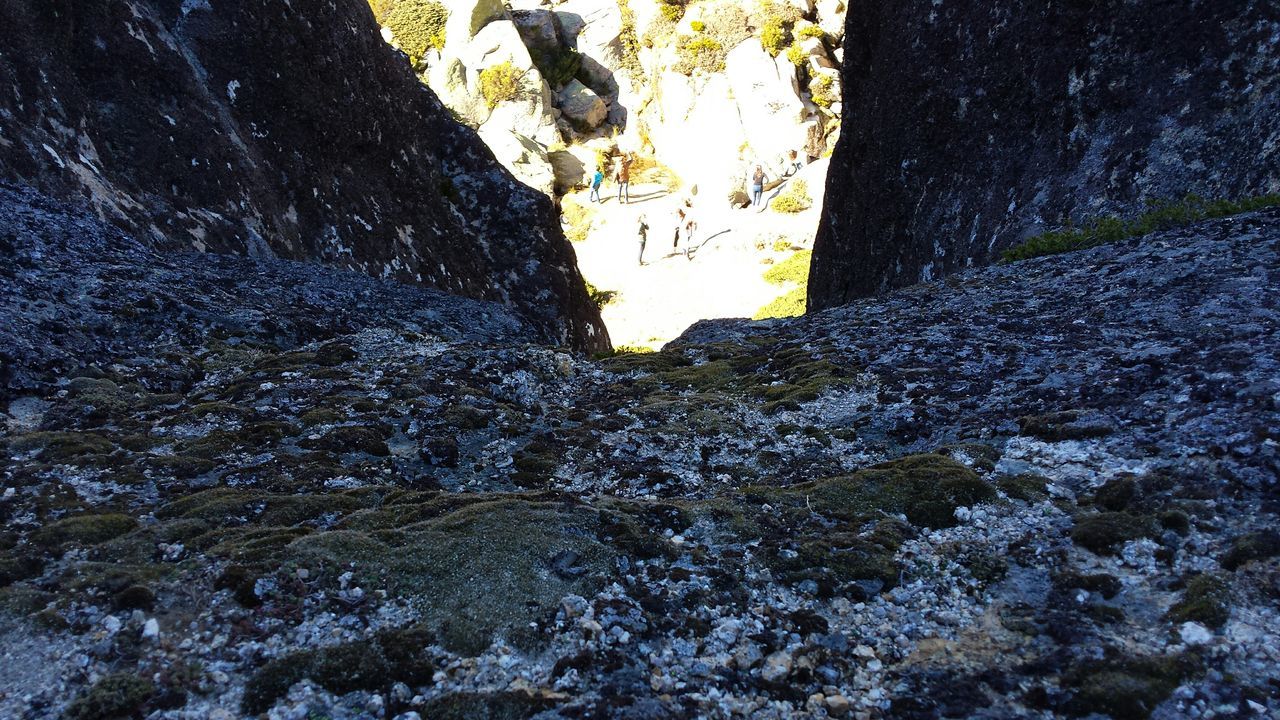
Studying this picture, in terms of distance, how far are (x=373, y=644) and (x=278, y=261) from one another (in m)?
18.4

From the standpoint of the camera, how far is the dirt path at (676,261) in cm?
5359

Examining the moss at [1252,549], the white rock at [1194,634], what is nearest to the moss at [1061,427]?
the moss at [1252,549]

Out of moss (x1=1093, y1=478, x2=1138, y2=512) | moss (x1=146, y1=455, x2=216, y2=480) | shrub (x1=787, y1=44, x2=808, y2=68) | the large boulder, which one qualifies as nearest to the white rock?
moss (x1=1093, y1=478, x2=1138, y2=512)

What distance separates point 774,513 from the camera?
10836mm

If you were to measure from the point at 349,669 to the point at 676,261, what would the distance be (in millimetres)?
56673

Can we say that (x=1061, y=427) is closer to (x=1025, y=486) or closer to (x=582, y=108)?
(x=1025, y=486)

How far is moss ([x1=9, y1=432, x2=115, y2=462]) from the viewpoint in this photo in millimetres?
11539

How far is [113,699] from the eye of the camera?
268 inches

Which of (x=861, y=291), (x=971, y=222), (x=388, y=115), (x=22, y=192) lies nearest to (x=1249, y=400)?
(x=971, y=222)

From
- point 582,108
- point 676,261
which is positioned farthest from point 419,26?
point 676,261

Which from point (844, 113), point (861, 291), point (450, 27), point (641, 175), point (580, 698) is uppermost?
point (450, 27)

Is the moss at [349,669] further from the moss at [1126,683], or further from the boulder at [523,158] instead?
the boulder at [523,158]

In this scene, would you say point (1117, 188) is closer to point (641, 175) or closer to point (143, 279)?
point (143, 279)

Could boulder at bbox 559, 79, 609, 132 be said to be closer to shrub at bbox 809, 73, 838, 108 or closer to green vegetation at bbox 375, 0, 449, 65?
green vegetation at bbox 375, 0, 449, 65
